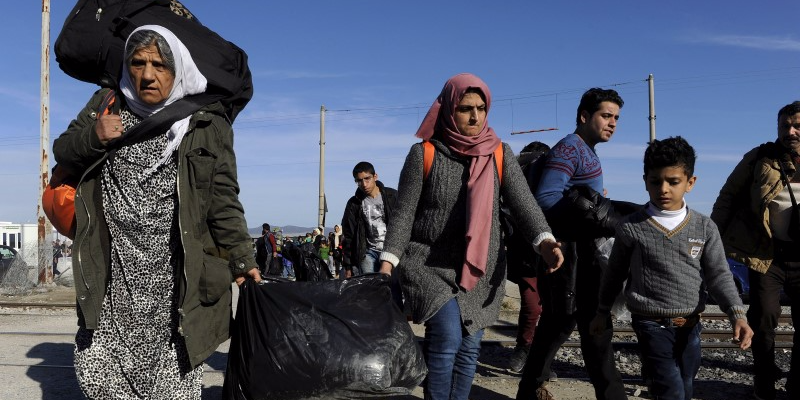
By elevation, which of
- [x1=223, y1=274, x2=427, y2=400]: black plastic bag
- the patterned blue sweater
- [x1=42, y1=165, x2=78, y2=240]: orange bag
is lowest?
[x1=223, y1=274, x2=427, y2=400]: black plastic bag

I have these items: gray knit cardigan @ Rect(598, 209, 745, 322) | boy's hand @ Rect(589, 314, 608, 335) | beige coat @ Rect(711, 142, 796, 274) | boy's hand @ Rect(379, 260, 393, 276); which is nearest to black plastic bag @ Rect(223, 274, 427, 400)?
boy's hand @ Rect(379, 260, 393, 276)

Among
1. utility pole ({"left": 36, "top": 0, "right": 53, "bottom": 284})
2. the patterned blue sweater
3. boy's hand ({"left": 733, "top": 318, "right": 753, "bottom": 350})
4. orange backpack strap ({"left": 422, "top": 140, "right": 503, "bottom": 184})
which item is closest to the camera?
boy's hand ({"left": 733, "top": 318, "right": 753, "bottom": 350})

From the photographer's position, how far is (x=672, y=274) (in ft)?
12.4

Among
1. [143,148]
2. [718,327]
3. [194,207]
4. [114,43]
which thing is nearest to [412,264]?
[194,207]

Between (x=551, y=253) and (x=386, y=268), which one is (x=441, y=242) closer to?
(x=386, y=268)

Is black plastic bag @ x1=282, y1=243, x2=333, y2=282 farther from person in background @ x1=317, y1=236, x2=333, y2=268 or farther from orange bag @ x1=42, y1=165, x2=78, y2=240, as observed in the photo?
person in background @ x1=317, y1=236, x2=333, y2=268

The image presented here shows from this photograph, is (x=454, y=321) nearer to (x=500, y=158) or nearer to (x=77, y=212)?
(x=500, y=158)

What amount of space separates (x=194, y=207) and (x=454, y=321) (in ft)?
4.31

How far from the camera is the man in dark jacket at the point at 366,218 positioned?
28.4ft

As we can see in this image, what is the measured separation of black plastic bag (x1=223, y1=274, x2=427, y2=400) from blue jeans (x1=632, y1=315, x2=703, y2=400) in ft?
3.59

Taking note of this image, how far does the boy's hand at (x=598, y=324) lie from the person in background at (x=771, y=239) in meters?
1.66

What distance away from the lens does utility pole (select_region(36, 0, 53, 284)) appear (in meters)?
17.5

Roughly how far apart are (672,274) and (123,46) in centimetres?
277

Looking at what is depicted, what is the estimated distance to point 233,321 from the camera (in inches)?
143
